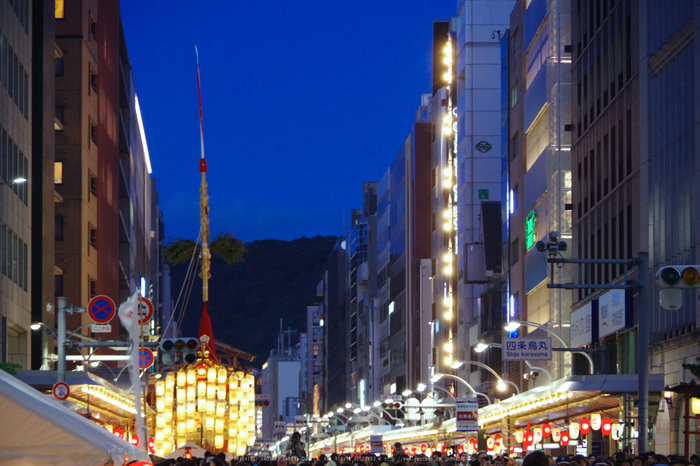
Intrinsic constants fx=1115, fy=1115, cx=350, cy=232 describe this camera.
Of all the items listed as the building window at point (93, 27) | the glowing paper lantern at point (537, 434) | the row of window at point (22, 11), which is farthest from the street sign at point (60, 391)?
the building window at point (93, 27)

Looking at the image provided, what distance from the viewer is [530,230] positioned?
6266 centimetres

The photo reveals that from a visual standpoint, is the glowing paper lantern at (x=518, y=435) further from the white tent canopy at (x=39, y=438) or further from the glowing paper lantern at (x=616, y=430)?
the white tent canopy at (x=39, y=438)

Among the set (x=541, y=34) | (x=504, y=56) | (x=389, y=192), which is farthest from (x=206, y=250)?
(x=389, y=192)

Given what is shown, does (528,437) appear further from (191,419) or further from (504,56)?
(504,56)

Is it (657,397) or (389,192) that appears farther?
(389,192)

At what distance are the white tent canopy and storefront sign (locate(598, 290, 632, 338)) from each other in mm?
39243

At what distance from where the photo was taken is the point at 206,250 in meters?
36.1

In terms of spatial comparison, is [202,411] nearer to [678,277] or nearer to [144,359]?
[144,359]

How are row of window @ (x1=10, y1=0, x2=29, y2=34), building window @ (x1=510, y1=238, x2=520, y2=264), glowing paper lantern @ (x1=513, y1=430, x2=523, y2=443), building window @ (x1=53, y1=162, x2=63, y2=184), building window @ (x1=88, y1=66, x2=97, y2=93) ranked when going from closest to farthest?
row of window @ (x1=10, y1=0, x2=29, y2=34) → glowing paper lantern @ (x1=513, y1=430, x2=523, y2=443) → building window @ (x1=53, y1=162, x2=63, y2=184) → building window @ (x1=88, y1=66, x2=97, y2=93) → building window @ (x1=510, y1=238, x2=520, y2=264)

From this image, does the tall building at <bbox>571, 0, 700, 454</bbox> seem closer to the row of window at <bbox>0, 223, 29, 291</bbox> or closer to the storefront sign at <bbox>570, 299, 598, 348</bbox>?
the storefront sign at <bbox>570, 299, 598, 348</bbox>

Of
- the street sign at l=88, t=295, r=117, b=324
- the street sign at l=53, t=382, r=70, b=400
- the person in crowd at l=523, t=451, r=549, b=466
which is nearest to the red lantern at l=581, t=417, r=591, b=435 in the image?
the street sign at l=88, t=295, r=117, b=324

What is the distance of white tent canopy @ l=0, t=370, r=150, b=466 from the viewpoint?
4.96 meters

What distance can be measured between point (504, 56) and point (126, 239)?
2927 cm

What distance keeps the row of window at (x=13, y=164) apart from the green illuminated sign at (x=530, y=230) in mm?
29078
